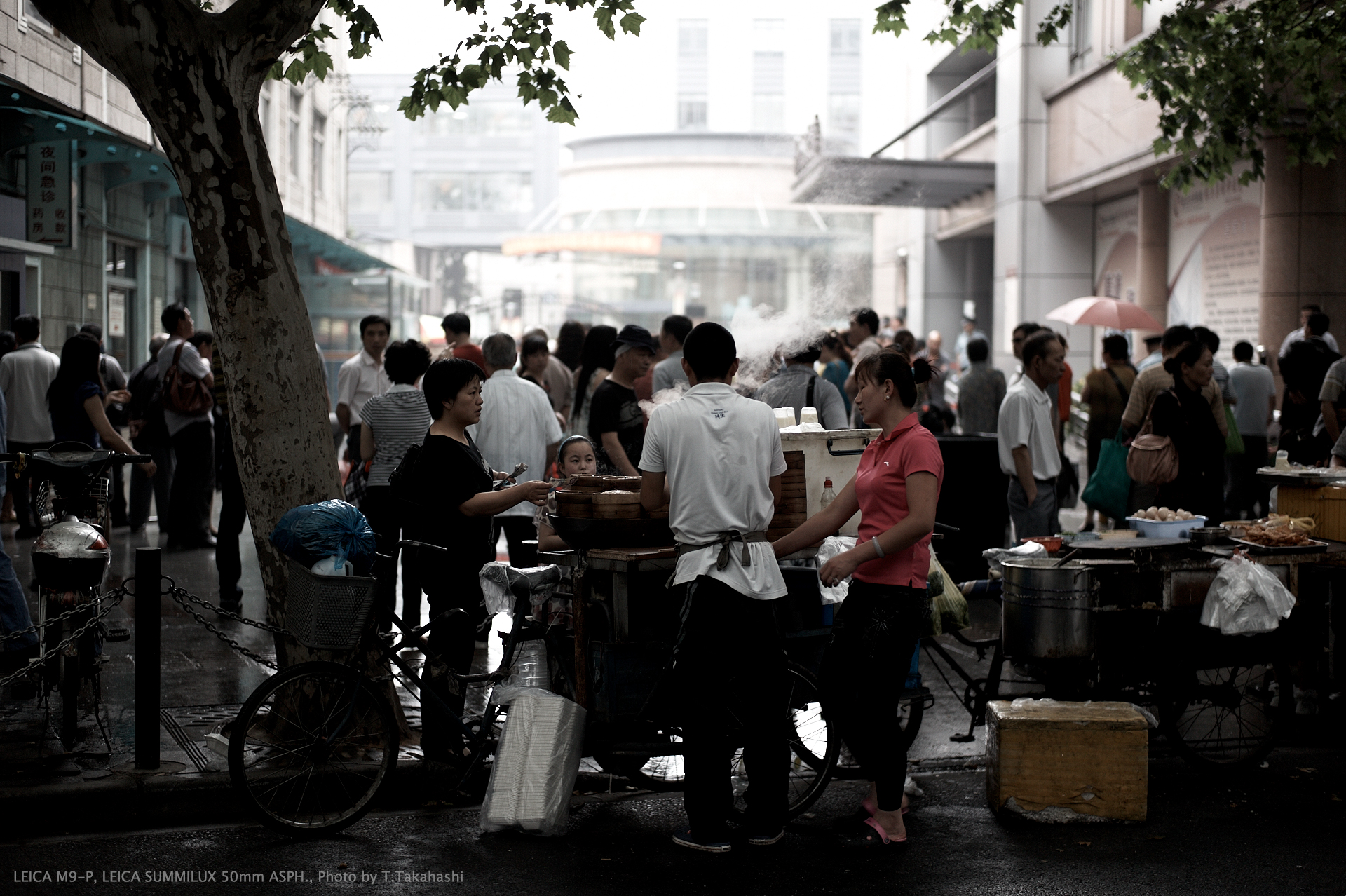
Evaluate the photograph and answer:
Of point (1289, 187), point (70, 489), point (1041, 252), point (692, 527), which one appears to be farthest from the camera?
point (1041, 252)

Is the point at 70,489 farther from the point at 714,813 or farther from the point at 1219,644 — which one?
the point at 1219,644

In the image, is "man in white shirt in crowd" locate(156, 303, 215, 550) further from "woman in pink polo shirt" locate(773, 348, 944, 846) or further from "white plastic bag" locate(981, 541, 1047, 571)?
"woman in pink polo shirt" locate(773, 348, 944, 846)

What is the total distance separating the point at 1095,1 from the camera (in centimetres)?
2177

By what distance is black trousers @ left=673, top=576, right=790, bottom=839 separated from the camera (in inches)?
192

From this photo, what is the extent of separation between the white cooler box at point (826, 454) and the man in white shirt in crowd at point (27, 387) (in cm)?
800

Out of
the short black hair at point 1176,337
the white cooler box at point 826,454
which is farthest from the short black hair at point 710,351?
the short black hair at point 1176,337

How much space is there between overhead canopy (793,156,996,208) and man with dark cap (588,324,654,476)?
19121 mm

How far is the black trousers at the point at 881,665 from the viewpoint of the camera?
505 centimetres

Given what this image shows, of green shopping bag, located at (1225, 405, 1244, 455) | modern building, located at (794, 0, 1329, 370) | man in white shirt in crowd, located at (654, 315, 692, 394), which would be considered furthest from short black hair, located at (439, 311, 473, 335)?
modern building, located at (794, 0, 1329, 370)

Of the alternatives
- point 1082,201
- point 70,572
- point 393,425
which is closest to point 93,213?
point 393,425

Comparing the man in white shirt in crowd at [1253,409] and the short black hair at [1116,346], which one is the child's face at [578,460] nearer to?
the short black hair at [1116,346]

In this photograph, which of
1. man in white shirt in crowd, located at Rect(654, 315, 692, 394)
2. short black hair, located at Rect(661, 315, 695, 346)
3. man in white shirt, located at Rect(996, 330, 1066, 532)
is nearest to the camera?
man in white shirt, located at Rect(996, 330, 1066, 532)

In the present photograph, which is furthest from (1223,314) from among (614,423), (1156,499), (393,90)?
(393,90)

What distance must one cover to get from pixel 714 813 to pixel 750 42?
88823 millimetres
